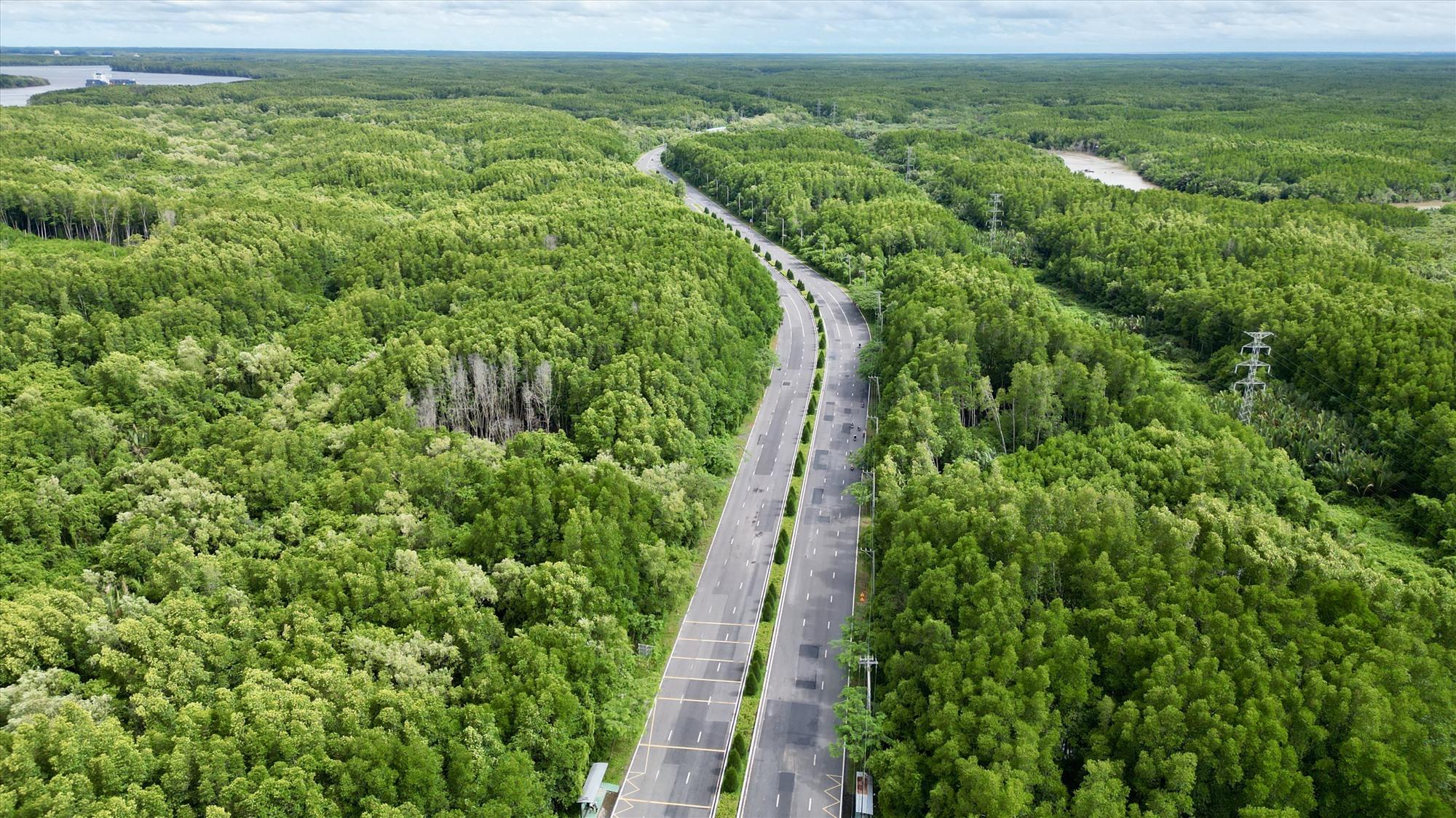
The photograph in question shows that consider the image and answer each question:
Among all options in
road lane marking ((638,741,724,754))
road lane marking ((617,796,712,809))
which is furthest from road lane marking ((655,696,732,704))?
road lane marking ((617,796,712,809))

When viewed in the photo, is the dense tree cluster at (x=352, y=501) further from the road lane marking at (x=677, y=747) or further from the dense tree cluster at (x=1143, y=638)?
the dense tree cluster at (x=1143, y=638)

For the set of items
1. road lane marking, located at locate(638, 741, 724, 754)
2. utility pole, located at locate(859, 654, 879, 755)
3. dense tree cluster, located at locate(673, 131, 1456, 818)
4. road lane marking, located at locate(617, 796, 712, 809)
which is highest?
dense tree cluster, located at locate(673, 131, 1456, 818)

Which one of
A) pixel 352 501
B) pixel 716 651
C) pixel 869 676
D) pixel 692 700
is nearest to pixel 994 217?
pixel 716 651

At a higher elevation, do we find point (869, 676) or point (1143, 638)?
point (1143, 638)

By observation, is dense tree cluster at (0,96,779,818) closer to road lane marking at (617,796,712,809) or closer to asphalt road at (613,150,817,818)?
asphalt road at (613,150,817,818)

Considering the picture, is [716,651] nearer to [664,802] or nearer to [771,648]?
[771,648]

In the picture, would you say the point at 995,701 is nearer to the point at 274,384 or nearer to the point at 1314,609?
the point at 1314,609

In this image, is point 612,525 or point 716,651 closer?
point 716,651
